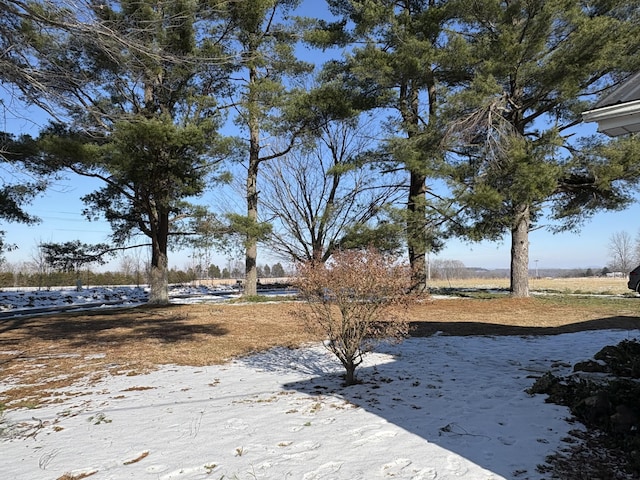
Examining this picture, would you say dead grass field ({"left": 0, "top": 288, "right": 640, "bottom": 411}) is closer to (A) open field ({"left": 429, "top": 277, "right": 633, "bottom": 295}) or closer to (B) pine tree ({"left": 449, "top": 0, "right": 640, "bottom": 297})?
(B) pine tree ({"left": 449, "top": 0, "right": 640, "bottom": 297})

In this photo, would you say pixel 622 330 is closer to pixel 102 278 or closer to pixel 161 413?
pixel 161 413

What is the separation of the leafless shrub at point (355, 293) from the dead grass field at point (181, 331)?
0.50 m

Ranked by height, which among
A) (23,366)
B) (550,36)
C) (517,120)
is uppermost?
(550,36)

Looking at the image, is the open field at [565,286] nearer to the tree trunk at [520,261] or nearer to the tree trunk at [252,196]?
the tree trunk at [520,261]

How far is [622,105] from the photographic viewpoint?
2762 mm

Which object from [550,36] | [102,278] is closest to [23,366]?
[550,36]

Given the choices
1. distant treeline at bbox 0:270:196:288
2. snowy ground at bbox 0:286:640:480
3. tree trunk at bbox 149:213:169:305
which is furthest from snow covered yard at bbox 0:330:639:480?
distant treeline at bbox 0:270:196:288

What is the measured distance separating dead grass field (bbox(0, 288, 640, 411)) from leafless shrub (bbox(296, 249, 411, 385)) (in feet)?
1.63

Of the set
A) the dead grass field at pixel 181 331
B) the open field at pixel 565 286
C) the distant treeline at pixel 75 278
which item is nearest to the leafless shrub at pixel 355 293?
the dead grass field at pixel 181 331

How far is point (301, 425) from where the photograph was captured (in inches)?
136

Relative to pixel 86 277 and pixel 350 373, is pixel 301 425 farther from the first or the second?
pixel 86 277

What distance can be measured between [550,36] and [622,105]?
438 inches

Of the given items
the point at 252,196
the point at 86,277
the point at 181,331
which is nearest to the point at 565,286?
the point at 252,196

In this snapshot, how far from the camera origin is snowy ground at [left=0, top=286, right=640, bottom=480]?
2699 mm
